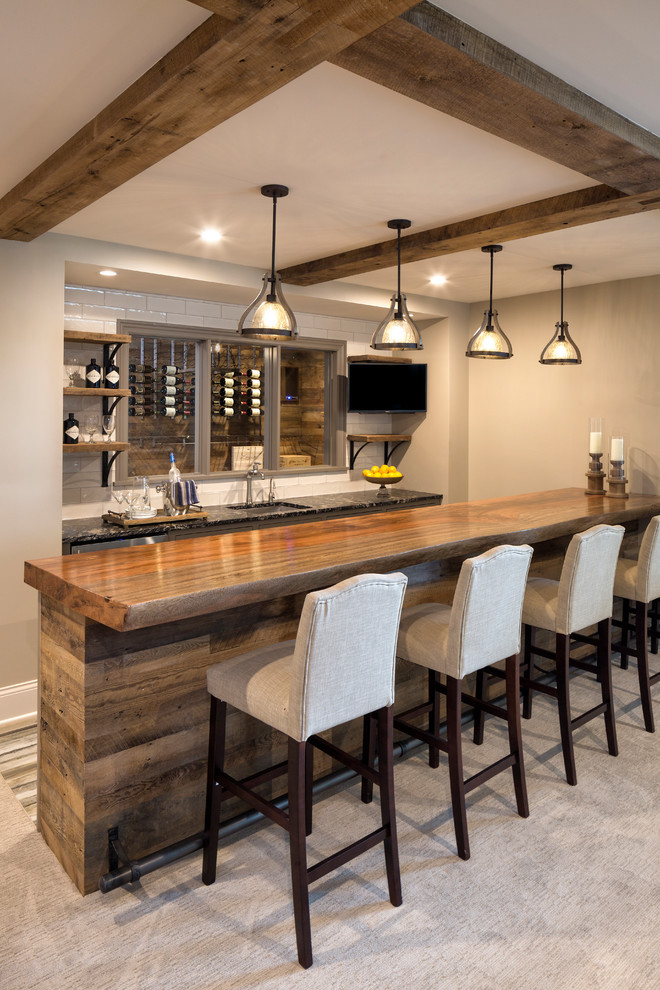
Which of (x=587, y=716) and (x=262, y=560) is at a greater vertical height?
(x=262, y=560)

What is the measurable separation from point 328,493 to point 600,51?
13.9ft

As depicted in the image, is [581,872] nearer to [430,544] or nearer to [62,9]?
[430,544]

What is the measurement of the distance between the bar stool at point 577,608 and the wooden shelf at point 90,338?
2.73 meters

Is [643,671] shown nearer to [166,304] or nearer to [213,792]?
[213,792]

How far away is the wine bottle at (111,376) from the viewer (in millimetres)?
4273

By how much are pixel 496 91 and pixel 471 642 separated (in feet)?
5.60

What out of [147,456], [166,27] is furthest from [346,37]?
[147,456]

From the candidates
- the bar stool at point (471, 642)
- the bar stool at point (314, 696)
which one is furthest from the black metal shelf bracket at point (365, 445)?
the bar stool at point (314, 696)

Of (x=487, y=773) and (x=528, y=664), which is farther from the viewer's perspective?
(x=528, y=664)

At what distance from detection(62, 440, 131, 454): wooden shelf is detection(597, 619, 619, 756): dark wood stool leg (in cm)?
286

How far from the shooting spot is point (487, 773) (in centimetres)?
250

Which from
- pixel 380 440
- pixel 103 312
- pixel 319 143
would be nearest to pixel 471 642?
pixel 319 143

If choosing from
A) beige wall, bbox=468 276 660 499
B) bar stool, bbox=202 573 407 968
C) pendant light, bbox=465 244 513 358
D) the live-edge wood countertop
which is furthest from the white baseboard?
beige wall, bbox=468 276 660 499

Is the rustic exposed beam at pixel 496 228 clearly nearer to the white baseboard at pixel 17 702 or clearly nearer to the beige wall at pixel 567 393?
the beige wall at pixel 567 393
